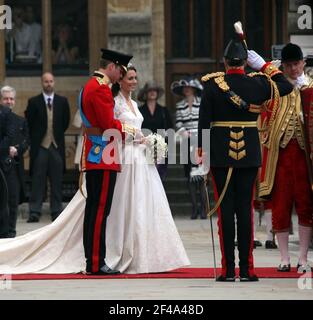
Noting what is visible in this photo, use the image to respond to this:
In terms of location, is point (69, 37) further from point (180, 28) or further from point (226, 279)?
point (226, 279)

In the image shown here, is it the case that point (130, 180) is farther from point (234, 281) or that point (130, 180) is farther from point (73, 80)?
point (73, 80)

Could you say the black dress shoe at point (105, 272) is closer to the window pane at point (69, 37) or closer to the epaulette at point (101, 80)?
the epaulette at point (101, 80)

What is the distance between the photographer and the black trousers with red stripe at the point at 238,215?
12719mm

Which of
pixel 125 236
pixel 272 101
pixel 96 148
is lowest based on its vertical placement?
pixel 125 236

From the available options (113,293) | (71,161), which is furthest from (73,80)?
(113,293)

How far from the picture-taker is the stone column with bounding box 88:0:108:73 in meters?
21.8

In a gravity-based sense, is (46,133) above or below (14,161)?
above

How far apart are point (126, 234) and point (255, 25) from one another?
938 cm

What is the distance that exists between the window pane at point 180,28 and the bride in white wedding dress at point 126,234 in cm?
859

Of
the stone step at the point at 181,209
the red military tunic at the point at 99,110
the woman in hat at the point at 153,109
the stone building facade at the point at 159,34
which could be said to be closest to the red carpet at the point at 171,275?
the red military tunic at the point at 99,110

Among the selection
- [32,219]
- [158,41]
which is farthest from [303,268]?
[158,41]

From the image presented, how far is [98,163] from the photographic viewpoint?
13.3 m

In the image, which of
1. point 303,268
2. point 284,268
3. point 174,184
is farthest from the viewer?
point 174,184

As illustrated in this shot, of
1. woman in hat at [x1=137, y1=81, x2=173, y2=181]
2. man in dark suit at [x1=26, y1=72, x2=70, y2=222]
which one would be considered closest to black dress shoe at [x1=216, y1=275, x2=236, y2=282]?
woman in hat at [x1=137, y1=81, x2=173, y2=181]
